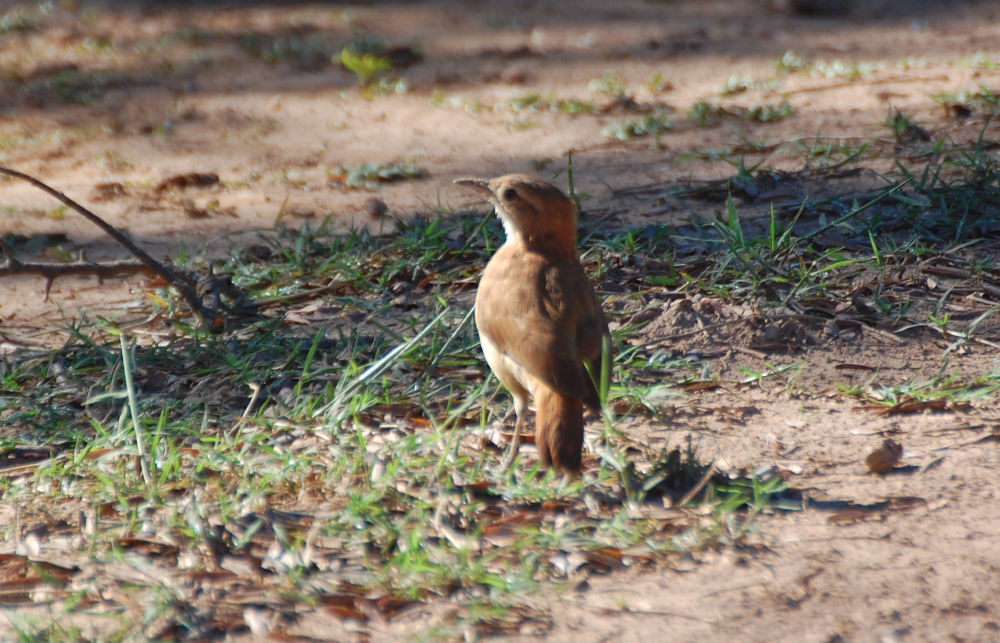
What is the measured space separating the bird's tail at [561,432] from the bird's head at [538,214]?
0.78 m

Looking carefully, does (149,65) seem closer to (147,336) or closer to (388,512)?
(147,336)

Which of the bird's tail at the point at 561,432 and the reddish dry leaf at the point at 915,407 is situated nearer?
the bird's tail at the point at 561,432

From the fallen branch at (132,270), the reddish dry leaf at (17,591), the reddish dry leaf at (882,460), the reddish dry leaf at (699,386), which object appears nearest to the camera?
the reddish dry leaf at (17,591)

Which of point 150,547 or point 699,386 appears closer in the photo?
point 150,547

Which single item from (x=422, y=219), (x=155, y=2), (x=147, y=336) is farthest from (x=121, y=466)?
(x=155, y=2)

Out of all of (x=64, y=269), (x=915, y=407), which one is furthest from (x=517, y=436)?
(x=64, y=269)

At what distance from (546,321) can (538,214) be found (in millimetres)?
559

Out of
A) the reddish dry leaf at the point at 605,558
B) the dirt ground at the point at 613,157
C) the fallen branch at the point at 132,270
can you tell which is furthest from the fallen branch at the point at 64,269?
the reddish dry leaf at the point at 605,558

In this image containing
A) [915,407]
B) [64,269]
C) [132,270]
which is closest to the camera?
[915,407]

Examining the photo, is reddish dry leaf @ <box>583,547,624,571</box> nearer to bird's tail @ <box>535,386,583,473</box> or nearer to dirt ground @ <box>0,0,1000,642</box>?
dirt ground @ <box>0,0,1000,642</box>

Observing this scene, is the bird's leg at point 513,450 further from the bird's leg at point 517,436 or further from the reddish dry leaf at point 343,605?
the reddish dry leaf at point 343,605

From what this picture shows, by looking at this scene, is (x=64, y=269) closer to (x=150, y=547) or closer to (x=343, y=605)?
(x=150, y=547)

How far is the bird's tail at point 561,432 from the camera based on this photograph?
11.3 feet

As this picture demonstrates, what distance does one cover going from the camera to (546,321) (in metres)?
3.63
